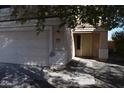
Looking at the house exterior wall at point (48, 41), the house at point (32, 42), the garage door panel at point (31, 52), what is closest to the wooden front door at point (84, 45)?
the house at point (32, 42)

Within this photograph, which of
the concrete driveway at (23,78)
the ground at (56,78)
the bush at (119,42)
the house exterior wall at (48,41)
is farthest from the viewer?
the bush at (119,42)

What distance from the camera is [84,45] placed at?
19.3 meters

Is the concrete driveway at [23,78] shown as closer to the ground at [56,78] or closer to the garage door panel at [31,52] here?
the ground at [56,78]

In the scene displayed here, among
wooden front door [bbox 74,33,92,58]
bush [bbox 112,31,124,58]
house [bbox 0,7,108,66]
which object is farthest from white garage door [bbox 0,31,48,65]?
bush [bbox 112,31,124,58]

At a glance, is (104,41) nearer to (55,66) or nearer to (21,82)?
(55,66)

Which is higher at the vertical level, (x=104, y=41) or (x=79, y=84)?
(x=104, y=41)

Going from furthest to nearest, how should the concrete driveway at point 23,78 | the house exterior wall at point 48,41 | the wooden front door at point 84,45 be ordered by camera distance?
the wooden front door at point 84,45, the house exterior wall at point 48,41, the concrete driveway at point 23,78

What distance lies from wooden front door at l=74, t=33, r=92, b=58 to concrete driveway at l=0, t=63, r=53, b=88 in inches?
299

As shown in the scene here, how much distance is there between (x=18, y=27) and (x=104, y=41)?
6.74 m

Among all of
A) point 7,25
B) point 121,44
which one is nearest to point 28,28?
point 7,25

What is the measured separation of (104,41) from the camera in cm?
1653

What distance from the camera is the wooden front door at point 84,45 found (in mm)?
19156

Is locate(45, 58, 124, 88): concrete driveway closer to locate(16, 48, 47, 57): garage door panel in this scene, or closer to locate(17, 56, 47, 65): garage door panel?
locate(17, 56, 47, 65): garage door panel

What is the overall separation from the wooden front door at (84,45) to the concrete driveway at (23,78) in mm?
7601
